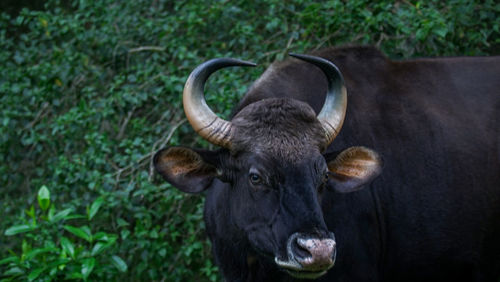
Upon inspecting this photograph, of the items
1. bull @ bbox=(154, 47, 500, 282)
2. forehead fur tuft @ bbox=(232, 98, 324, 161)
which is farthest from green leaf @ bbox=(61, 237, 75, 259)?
forehead fur tuft @ bbox=(232, 98, 324, 161)

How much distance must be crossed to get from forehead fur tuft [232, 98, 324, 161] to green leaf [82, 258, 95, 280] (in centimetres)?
184

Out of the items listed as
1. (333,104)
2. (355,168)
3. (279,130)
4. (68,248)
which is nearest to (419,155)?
(355,168)

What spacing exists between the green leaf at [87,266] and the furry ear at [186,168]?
4.43 feet

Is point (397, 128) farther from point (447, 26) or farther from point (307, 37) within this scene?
point (307, 37)

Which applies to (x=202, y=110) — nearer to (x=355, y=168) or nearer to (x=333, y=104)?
(x=333, y=104)

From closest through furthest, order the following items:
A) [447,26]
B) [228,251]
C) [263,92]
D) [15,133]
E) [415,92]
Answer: [228,251] → [263,92] → [415,92] → [447,26] → [15,133]

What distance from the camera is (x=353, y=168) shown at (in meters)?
4.45

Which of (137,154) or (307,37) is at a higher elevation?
(307,37)

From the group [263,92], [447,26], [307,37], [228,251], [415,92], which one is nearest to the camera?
[228,251]

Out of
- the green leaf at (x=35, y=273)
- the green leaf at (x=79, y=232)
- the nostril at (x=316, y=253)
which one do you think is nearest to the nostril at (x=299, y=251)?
the nostril at (x=316, y=253)

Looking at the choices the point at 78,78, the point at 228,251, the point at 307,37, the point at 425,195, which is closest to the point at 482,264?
the point at 425,195

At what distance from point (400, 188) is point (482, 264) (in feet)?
3.37

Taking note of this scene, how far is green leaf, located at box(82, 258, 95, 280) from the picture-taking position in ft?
16.5

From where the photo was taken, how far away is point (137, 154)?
21.1 feet
